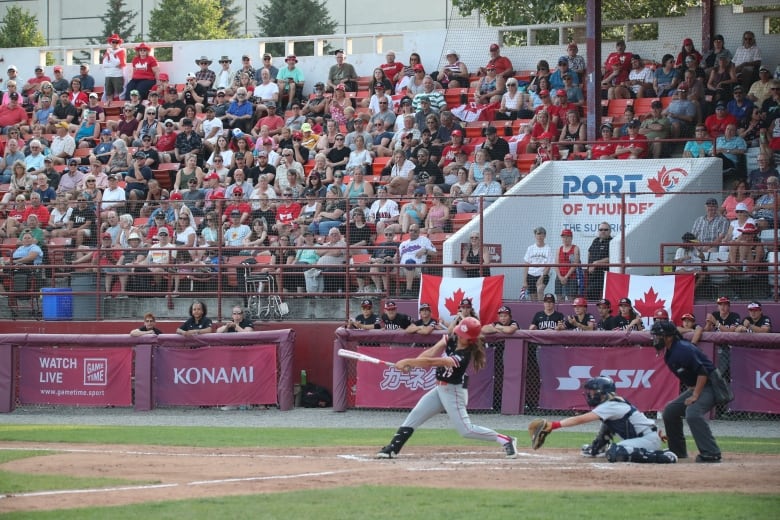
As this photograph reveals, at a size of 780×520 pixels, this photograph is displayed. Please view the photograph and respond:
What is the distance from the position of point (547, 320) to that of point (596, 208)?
12.1ft

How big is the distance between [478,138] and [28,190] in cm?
1098

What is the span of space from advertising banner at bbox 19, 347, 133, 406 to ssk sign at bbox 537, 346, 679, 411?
25.3 feet

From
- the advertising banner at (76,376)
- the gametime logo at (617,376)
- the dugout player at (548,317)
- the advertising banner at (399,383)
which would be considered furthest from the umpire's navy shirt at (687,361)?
the advertising banner at (76,376)

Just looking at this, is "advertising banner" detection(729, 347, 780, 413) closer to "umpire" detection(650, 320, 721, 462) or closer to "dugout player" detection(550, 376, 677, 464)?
"umpire" detection(650, 320, 721, 462)

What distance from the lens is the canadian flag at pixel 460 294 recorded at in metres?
20.9

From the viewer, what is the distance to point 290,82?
1240 inches

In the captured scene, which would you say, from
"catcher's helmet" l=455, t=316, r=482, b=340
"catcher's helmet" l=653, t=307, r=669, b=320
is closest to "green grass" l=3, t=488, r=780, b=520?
"catcher's helmet" l=455, t=316, r=482, b=340

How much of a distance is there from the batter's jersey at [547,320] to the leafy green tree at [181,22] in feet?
156

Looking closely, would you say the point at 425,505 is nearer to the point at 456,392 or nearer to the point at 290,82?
the point at 456,392

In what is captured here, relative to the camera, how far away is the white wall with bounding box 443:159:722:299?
22375 millimetres

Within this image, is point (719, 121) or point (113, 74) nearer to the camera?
point (719, 121)

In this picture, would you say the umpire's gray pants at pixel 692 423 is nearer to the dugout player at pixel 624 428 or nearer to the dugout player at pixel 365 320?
the dugout player at pixel 624 428

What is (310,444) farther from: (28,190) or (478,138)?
(28,190)

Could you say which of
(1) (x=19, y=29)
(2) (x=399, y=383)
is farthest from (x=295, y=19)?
(2) (x=399, y=383)
